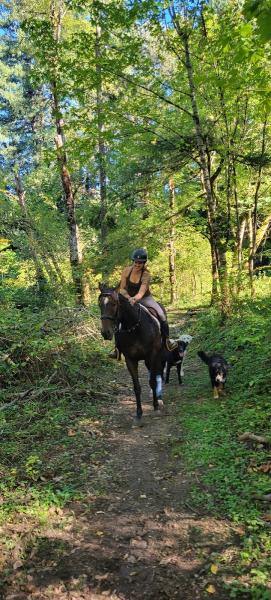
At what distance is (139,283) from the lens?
8.73 meters

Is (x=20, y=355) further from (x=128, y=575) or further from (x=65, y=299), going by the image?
(x=128, y=575)

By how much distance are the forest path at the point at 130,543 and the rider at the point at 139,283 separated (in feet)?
10.3

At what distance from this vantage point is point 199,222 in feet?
72.3

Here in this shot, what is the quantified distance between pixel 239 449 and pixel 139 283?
391 centimetres

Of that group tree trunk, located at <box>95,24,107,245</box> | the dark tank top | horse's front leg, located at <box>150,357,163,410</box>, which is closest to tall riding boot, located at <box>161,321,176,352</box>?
horse's front leg, located at <box>150,357,163,410</box>

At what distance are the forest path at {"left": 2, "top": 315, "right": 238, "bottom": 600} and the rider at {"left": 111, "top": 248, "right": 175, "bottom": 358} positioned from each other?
10.3 feet

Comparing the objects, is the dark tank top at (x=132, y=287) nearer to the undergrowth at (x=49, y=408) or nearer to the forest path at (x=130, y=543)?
the undergrowth at (x=49, y=408)

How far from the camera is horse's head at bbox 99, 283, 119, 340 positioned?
23.2 ft

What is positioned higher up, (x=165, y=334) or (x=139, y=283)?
(x=139, y=283)

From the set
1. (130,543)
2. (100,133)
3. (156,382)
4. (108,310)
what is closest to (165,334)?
(156,382)

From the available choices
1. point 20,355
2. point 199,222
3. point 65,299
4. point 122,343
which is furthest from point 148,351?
point 199,222

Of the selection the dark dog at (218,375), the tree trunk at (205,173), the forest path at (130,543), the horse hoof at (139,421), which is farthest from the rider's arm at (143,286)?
the tree trunk at (205,173)

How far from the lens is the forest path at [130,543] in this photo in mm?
3791

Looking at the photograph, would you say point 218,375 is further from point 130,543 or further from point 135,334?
point 130,543
